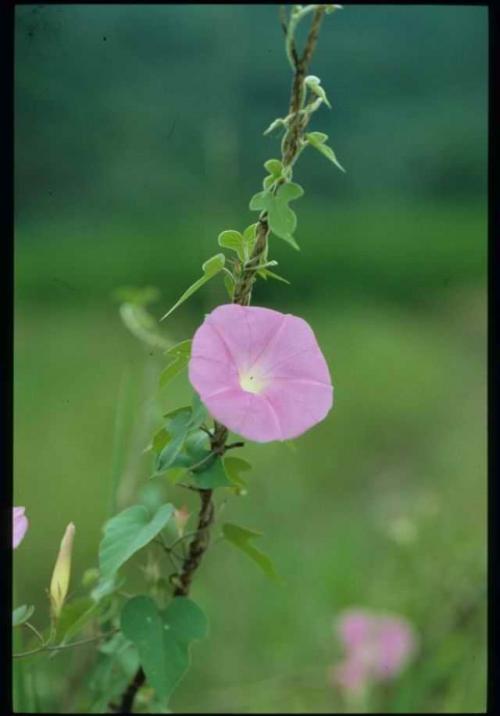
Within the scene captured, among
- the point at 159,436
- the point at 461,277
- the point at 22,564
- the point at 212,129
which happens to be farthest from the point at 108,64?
the point at 159,436

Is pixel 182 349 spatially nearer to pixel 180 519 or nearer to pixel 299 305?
pixel 180 519

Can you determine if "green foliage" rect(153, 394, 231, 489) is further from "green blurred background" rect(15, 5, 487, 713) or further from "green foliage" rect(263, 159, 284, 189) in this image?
"green blurred background" rect(15, 5, 487, 713)

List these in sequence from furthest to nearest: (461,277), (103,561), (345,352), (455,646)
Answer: (461,277) → (345,352) → (455,646) → (103,561)

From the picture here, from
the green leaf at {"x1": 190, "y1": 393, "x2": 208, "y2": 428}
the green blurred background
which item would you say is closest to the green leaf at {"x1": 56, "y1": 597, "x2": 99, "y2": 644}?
the green leaf at {"x1": 190, "y1": 393, "x2": 208, "y2": 428}

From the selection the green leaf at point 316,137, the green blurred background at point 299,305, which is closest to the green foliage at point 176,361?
the green leaf at point 316,137

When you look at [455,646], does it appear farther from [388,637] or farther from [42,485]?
[42,485]

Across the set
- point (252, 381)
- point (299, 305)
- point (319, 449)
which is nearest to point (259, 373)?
point (252, 381)
